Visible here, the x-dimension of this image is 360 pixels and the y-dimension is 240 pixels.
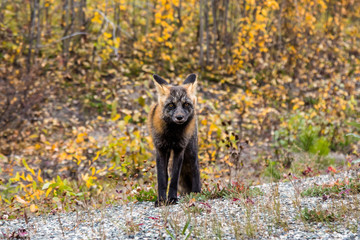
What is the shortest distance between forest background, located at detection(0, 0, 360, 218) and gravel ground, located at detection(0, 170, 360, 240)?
7.15 ft

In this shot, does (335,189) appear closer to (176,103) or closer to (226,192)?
(226,192)

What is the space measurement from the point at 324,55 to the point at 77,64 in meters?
8.62

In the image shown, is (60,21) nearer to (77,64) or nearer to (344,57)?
(77,64)

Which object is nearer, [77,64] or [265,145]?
[265,145]

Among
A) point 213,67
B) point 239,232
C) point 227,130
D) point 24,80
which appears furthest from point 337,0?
point 239,232

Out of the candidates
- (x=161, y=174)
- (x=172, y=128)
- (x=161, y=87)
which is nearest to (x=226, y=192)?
(x=161, y=174)

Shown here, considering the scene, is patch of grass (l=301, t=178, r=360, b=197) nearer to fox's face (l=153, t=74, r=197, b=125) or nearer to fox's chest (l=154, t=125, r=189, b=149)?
fox's chest (l=154, t=125, r=189, b=149)

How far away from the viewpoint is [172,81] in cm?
1266

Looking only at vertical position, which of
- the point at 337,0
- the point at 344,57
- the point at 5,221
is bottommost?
the point at 5,221

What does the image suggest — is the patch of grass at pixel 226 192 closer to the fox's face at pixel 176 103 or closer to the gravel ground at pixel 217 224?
the gravel ground at pixel 217 224

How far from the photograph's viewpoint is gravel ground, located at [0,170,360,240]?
3.33m

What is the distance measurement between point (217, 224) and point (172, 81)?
9459mm

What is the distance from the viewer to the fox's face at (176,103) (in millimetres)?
4566

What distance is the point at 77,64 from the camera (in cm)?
1262
